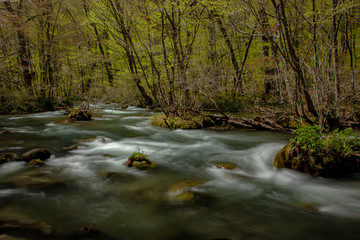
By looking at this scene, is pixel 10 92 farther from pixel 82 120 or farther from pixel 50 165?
pixel 50 165

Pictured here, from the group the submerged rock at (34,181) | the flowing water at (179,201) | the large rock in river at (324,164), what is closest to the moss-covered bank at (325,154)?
the large rock in river at (324,164)

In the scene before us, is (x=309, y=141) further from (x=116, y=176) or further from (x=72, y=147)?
(x=72, y=147)

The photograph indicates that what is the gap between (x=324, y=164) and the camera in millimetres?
4285

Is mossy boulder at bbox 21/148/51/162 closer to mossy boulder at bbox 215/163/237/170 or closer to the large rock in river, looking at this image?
mossy boulder at bbox 215/163/237/170

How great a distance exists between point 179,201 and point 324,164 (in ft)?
9.87

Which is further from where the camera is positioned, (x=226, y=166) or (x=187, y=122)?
(x=187, y=122)

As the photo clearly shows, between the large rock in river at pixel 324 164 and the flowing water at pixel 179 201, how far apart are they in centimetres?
17

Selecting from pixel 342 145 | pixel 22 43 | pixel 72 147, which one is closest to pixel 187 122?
pixel 72 147

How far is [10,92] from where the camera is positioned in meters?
12.8

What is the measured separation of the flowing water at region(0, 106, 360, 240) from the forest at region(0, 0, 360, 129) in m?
2.53

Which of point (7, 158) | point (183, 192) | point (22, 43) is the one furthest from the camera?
point (22, 43)

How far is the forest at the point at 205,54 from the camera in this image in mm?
7258

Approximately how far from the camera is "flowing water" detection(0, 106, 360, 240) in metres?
2.91

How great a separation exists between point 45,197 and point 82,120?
8.70 metres
